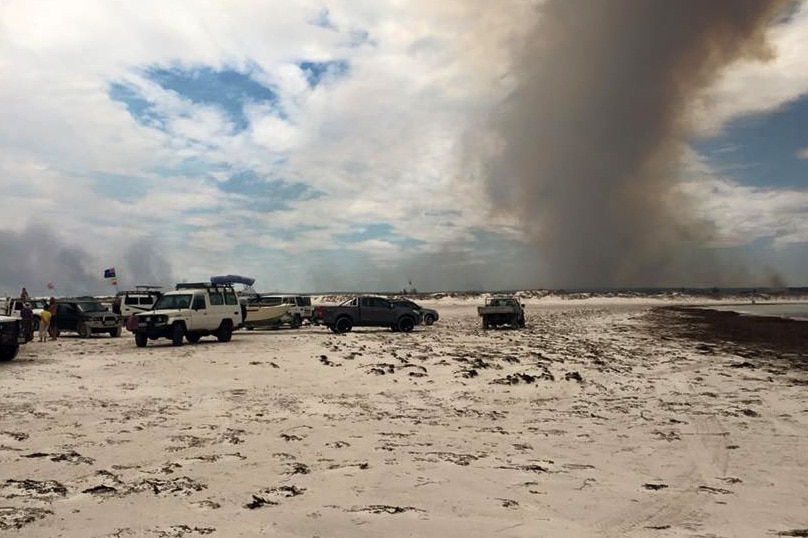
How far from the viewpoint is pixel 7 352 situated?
17125 mm

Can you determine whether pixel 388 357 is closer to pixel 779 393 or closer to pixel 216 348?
pixel 216 348

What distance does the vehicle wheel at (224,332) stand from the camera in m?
25.0

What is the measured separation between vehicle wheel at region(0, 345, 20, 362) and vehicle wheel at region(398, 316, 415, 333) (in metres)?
18.6

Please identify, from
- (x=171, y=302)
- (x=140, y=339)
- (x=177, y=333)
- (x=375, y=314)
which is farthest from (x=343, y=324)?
(x=140, y=339)

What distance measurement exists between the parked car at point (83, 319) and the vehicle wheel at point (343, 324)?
10962 millimetres

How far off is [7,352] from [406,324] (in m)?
19.1

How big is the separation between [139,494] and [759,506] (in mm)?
6229

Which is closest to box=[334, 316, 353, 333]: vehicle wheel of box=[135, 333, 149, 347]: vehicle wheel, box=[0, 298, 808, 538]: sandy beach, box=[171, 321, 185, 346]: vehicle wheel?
box=[171, 321, 185, 346]: vehicle wheel

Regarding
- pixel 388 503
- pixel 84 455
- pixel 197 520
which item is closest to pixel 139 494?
pixel 197 520

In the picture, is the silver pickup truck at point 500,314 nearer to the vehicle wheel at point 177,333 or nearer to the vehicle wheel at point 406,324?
the vehicle wheel at point 406,324

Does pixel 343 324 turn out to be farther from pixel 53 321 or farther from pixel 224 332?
pixel 53 321

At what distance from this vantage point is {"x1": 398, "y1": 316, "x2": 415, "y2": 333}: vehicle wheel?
32.0 meters

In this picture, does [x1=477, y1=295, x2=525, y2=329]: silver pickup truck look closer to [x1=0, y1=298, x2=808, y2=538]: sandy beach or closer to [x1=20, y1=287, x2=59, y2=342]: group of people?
[x1=0, y1=298, x2=808, y2=538]: sandy beach

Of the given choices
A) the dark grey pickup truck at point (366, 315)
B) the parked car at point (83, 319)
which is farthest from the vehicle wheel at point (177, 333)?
the dark grey pickup truck at point (366, 315)
